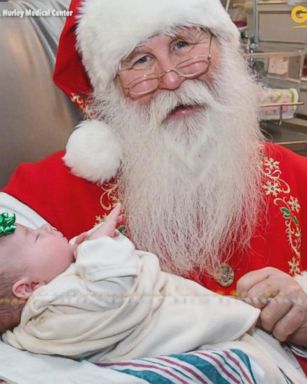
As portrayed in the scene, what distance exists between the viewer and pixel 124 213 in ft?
3.11

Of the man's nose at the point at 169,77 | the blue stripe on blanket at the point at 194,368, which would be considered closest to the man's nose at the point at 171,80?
the man's nose at the point at 169,77

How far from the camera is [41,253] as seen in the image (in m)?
0.71

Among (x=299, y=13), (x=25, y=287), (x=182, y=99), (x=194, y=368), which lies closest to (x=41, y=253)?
(x=25, y=287)

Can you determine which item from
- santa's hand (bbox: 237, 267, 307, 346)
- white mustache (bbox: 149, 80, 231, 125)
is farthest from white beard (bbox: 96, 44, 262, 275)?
santa's hand (bbox: 237, 267, 307, 346)

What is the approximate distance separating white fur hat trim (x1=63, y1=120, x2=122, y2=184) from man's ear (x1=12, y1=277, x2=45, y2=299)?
1.08ft

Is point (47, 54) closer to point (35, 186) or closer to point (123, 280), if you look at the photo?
point (35, 186)

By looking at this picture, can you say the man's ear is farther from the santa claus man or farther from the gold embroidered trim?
the gold embroidered trim

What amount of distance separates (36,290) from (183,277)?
0.23 meters

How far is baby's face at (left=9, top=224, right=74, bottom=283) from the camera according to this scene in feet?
2.27

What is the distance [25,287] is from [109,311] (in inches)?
4.5

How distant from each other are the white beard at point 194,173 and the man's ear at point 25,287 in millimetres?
233

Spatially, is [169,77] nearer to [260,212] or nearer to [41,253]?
[260,212]

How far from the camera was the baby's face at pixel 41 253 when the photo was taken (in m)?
0.69

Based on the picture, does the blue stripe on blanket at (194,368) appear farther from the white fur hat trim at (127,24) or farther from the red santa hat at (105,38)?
the white fur hat trim at (127,24)
